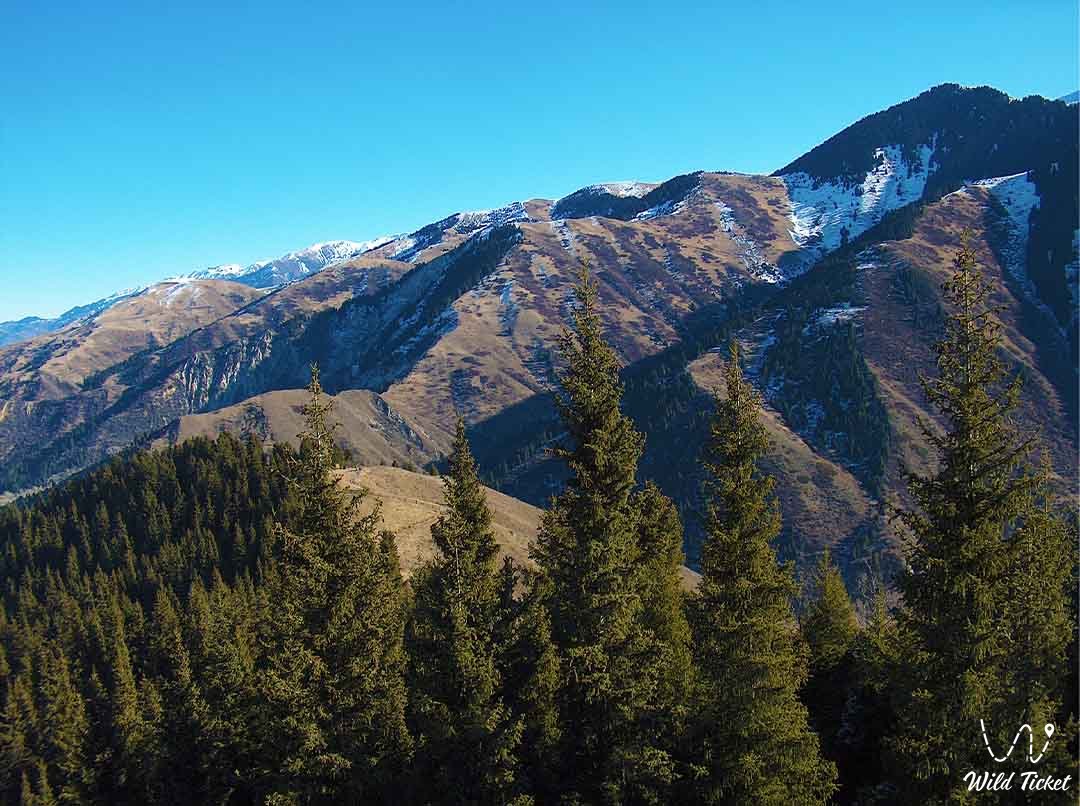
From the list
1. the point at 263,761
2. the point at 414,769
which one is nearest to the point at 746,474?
the point at 414,769

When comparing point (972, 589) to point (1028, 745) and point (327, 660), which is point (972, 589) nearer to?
point (1028, 745)

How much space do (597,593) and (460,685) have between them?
22.2ft

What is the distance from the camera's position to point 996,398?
21.0m

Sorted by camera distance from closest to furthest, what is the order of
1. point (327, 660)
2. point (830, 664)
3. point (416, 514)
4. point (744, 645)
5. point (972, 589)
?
point (972, 589) → point (744, 645) → point (327, 660) → point (830, 664) → point (416, 514)

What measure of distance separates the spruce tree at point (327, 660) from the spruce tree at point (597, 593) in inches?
311

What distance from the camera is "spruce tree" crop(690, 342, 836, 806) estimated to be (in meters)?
24.2

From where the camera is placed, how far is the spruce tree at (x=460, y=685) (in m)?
25.9

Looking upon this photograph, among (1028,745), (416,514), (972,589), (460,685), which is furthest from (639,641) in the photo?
(416,514)

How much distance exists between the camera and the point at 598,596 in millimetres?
25469

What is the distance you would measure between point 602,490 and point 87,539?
601 ft

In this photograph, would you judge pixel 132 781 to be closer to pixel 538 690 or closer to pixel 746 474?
pixel 538 690
